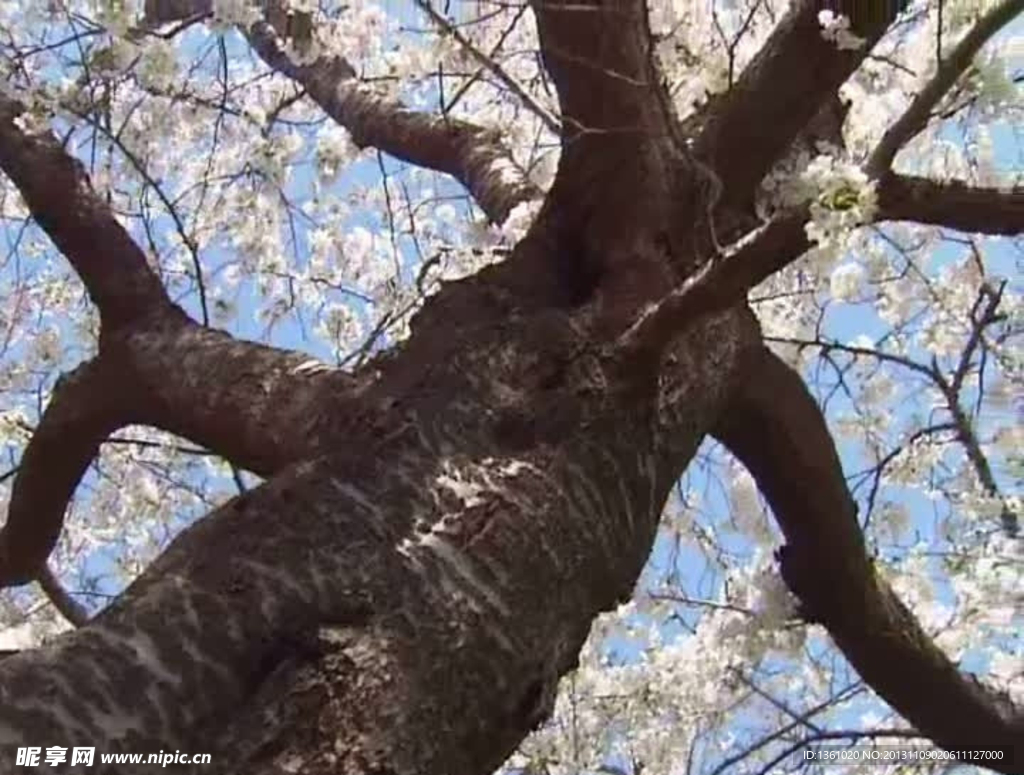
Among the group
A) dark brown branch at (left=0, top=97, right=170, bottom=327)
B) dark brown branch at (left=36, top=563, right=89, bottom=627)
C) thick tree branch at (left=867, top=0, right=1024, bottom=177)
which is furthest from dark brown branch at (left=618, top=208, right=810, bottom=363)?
dark brown branch at (left=36, top=563, right=89, bottom=627)

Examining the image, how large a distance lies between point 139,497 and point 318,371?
245 cm

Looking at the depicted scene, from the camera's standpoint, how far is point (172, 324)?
2.18 m

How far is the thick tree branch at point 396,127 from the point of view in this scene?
3.12 m

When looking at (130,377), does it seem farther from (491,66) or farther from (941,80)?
(941,80)

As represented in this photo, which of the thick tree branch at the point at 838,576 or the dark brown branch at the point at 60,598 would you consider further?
the dark brown branch at the point at 60,598

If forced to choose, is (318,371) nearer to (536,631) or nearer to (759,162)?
(536,631)

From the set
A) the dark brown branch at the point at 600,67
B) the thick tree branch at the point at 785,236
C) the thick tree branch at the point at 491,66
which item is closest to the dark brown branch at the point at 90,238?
the thick tree branch at the point at 491,66

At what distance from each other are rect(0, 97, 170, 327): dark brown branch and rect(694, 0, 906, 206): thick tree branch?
970 mm

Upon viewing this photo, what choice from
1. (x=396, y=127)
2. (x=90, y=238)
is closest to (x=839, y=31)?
(x=90, y=238)

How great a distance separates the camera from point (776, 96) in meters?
2.17

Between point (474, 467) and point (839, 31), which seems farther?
point (839, 31)

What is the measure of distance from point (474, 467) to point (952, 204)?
69 centimetres

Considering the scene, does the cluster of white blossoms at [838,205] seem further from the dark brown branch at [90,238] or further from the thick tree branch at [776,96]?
the dark brown branch at [90,238]

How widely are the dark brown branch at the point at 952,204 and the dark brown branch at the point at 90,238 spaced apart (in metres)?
1.21
